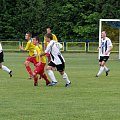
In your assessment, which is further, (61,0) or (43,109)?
(61,0)

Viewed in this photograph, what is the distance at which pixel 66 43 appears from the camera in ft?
185

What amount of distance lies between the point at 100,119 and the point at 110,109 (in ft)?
4.48

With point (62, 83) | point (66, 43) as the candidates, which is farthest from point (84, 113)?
point (66, 43)

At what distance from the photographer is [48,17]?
6906cm

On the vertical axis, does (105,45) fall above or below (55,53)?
below

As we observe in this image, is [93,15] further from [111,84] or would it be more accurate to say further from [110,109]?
[110,109]

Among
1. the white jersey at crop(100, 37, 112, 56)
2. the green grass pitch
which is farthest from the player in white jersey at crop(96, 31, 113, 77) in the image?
the green grass pitch

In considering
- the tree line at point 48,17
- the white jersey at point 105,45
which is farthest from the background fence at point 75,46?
the white jersey at point 105,45

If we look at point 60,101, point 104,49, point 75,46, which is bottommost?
point 75,46

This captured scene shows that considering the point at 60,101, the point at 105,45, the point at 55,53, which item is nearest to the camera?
the point at 60,101

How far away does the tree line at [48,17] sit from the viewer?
68.2 m

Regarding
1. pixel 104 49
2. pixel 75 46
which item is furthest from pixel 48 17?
pixel 104 49

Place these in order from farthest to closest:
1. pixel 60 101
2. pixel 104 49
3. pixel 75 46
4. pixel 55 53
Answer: pixel 75 46 < pixel 104 49 < pixel 55 53 < pixel 60 101

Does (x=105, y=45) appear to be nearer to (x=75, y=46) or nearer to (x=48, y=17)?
(x=75, y=46)
